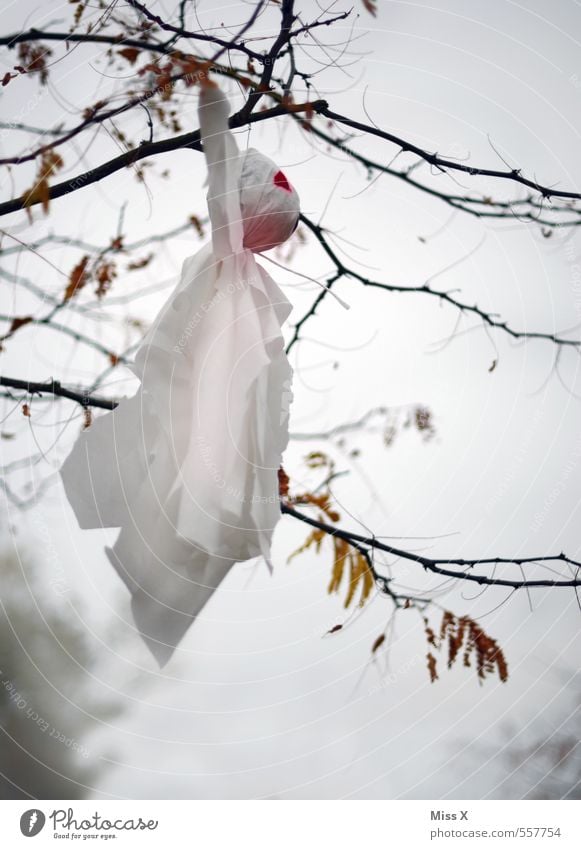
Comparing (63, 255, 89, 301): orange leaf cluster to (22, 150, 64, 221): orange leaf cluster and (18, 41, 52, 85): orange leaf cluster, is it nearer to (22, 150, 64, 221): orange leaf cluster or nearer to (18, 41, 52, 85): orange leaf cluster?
(22, 150, 64, 221): orange leaf cluster

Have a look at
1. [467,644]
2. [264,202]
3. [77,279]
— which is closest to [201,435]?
[264,202]

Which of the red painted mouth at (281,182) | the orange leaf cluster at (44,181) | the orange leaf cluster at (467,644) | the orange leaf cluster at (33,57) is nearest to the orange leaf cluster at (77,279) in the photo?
the orange leaf cluster at (44,181)

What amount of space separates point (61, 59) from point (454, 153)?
0.65 metres

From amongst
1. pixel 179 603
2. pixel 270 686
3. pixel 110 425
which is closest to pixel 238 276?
pixel 110 425

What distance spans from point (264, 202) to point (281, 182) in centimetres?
4

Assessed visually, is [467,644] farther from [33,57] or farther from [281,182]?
[33,57]

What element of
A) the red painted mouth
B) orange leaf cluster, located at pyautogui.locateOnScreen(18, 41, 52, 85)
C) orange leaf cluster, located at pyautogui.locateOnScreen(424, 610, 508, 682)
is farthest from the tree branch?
orange leaf cluster, located at pyautogui.locateOnScreen(18, 41, 52, 85)
